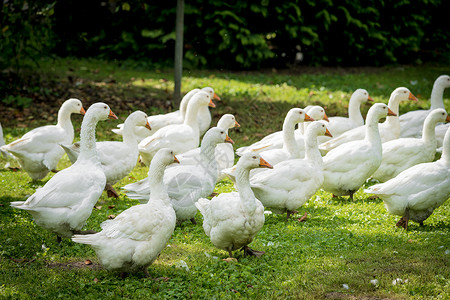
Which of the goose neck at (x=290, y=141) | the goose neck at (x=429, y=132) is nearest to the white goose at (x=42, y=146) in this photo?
the goose neck at (x=290, y=141)

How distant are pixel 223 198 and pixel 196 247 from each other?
796 millimetres

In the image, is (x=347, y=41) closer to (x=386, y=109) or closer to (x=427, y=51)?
(x=427, y=51)

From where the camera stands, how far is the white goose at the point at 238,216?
18.3ft

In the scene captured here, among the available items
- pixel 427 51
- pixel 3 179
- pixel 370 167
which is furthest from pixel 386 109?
pixel 427 51

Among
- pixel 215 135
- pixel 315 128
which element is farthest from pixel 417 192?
pixel 215 135

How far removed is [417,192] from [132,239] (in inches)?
147

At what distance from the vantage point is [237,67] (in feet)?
60.5

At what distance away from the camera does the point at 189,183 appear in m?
6.93

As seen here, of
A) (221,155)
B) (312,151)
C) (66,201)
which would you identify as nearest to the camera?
(66,201)

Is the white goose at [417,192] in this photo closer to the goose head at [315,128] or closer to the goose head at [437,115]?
the goose head at [315,128]

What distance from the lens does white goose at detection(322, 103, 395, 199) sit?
779cm

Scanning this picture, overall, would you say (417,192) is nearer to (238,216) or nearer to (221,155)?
(238,216)

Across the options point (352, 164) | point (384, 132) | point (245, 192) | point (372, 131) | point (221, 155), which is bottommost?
point (221, 155)

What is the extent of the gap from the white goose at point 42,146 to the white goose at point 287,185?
11.2ft
